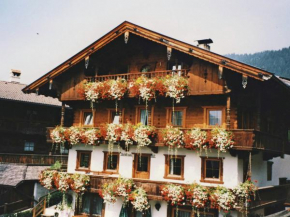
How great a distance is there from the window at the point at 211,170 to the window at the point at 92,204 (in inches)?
278

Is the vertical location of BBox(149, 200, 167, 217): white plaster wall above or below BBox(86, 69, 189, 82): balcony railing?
below

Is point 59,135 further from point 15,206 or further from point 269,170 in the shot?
point 269,170

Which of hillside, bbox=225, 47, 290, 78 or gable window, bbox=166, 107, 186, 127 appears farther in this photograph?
hillside, bbox=225, 47, 290, 78

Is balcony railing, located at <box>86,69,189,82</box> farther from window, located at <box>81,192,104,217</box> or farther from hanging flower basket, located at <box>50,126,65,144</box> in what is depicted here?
window, located at <box>81,192,104,217</box>

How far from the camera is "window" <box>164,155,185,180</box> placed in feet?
64.5

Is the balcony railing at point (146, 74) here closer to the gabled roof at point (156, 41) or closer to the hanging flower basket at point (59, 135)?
the gabled roof at point (156, 41)

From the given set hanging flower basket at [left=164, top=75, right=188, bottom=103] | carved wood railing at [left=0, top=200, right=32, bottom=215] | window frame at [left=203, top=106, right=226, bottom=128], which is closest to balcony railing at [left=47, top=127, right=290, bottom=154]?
window frame at [left=203, top=106, right=226, bottom=128]

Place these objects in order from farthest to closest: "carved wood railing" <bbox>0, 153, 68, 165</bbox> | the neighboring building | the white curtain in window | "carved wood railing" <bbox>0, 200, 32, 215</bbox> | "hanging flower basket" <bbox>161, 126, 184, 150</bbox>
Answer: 1. "carved wood railing" <bbox>0, 153, 68, 165</bbox>
2. the neighboring building
3. "carved wood railing" <bbox>0, 200, 32, 215</bbox>
4. the white curtain in window
5. "hanging flower basket" <bbox>161, 126, 184, 150</bbox>

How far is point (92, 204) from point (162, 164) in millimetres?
5631

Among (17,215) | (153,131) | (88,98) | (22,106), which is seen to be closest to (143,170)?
(153,131)

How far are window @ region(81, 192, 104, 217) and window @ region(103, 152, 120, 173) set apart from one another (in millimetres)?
1824

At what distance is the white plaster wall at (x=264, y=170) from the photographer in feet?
66.2

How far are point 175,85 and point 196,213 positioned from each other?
23.1 ft

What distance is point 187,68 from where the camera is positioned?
20.5m
